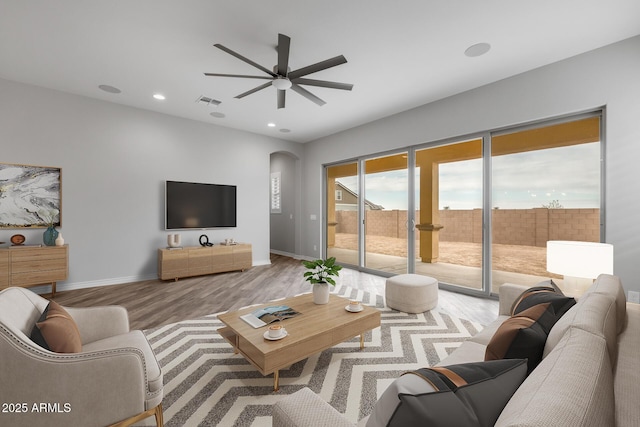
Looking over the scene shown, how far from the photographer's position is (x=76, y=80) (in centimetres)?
373

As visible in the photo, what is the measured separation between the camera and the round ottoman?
3139 millimetres

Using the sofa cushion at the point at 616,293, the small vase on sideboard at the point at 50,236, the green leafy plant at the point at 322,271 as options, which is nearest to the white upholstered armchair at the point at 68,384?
the green leafy plant at the point at 322,271

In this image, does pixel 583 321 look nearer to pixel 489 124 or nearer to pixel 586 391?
pixel 586 391

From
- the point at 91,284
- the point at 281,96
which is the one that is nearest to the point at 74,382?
the point at 281,96

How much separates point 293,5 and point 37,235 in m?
4.60

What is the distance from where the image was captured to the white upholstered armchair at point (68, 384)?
113 cm

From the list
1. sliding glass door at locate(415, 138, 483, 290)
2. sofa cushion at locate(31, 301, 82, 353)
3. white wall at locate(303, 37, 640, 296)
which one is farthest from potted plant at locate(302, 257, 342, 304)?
white wall at locate(303, 37, 640, 296)

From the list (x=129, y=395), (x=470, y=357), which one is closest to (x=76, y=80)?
(x=129, y=395)

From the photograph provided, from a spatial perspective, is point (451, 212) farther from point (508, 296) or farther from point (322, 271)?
point (322, 271)

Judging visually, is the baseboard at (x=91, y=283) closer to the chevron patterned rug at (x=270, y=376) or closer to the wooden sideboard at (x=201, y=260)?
the wooden sideboard at (x=201, y=260)

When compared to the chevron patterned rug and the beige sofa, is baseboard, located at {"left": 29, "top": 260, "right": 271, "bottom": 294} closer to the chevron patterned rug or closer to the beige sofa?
the chevron patterned rug

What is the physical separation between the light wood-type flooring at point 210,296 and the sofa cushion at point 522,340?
212 centimetres

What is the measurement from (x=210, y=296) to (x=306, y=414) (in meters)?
3.37

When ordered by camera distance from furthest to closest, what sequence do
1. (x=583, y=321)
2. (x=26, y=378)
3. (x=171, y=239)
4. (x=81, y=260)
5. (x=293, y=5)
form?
(x=171, y=239) → (x=81, y=260) → (x=293, y=5) → (x=26, y=378) → (x=583, y=321)
